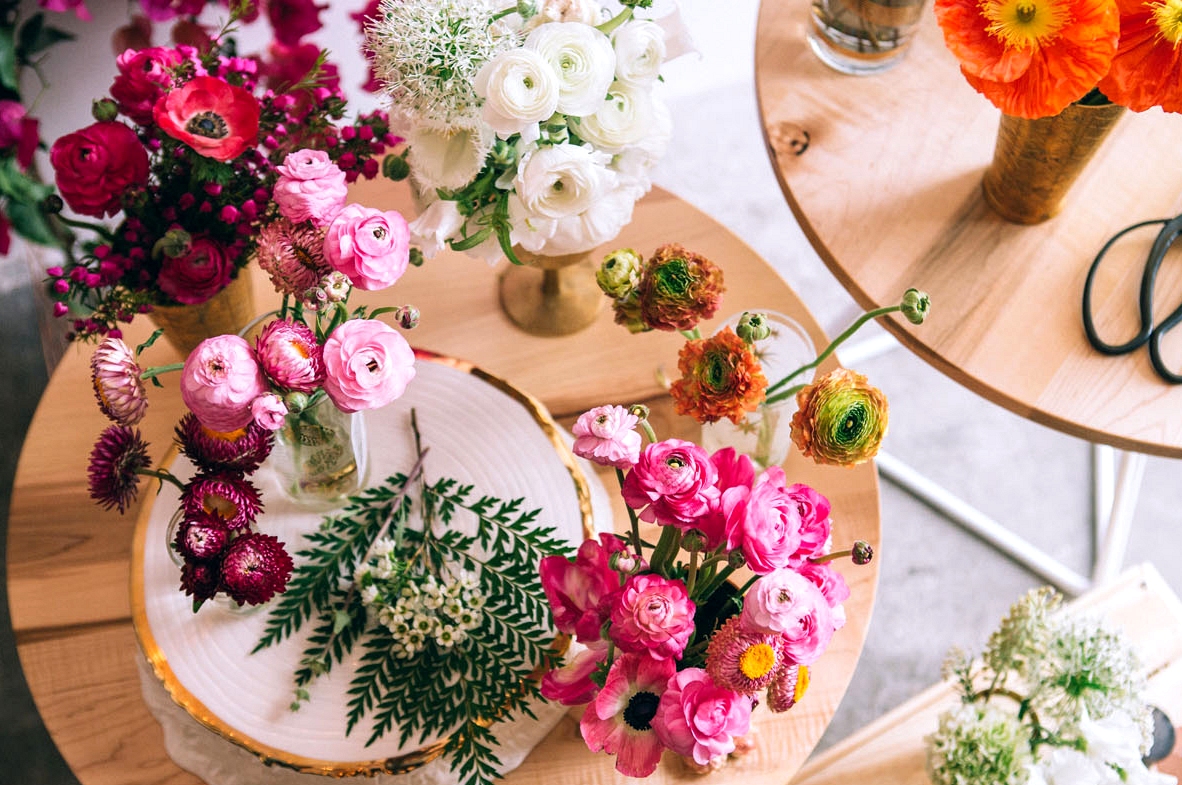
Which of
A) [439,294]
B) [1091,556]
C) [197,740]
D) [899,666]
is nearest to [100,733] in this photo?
[197,740]

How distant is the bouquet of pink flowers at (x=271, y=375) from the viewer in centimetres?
57

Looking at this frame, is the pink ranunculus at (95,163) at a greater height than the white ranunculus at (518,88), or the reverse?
the white ranunculus at (518,88)

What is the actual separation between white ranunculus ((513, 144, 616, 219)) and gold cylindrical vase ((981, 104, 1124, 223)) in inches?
16.0

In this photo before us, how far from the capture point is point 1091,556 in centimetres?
155

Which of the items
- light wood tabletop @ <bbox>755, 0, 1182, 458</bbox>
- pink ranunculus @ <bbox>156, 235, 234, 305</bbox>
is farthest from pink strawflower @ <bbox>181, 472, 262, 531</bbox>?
light wood tabletop @ <bbox>755, 0, 1182, 458</bbox>

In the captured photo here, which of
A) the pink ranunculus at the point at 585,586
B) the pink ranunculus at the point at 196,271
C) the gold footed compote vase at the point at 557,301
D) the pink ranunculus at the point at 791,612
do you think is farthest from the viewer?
the gold footed compote vase at the point at 557,301

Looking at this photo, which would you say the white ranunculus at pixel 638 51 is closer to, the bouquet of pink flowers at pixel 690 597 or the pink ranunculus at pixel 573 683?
the bouquet of pink flowers at pixel 690 597

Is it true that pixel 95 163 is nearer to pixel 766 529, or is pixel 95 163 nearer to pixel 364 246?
pixel 364 246

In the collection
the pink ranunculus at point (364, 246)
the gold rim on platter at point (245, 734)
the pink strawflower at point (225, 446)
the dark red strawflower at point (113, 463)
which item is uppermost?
the pink ranunculus at point (364, 246)

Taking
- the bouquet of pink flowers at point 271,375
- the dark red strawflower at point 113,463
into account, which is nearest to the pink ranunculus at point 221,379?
the bouquet of pink flowers at point 271,375

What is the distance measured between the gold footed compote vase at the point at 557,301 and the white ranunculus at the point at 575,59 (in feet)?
1.19

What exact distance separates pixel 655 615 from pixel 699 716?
0.07 metres

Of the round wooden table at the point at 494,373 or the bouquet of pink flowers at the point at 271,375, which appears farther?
the round wooden table at the point at 494,373

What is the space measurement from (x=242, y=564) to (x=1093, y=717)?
72 cm
